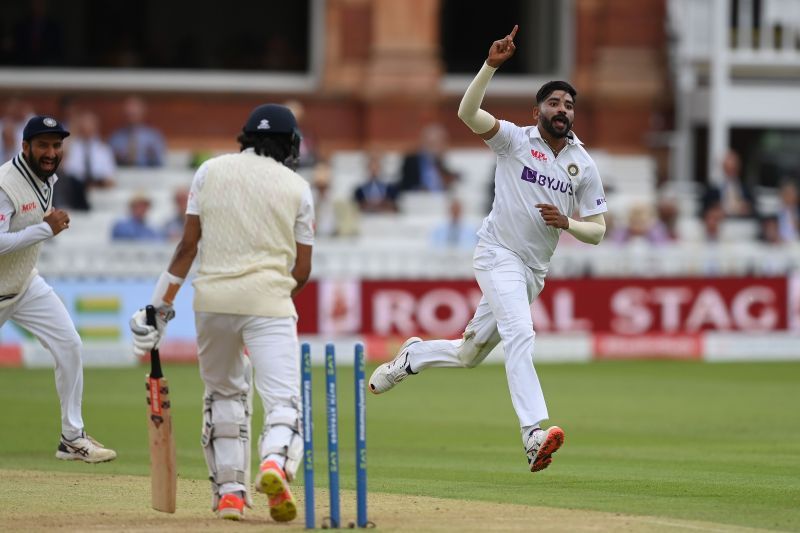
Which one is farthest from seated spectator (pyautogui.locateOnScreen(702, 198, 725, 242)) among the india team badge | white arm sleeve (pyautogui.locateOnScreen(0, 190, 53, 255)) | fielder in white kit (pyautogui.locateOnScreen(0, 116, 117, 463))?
white arm sleeve (pyautogui.locateOnScreen(0, 190, 53, 255))

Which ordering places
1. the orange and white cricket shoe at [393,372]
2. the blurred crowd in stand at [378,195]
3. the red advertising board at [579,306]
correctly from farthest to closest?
the blurred crowd in stand at [378,195] → the red advertising board at [579,306] → the orange and white cricket shoe at [393,372]

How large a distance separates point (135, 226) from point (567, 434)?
25.1 ft

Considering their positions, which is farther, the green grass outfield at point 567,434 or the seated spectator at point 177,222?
the seated spectator at point 177,222

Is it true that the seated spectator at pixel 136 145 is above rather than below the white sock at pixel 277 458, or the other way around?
above

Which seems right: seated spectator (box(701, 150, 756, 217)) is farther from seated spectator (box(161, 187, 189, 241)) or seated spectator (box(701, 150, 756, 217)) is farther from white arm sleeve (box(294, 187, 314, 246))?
white arm sleeve (box(294, 187, 314, 246))

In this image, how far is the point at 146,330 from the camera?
777cm

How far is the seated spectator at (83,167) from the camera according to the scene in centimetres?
1966

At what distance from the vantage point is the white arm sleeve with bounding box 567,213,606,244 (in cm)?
922

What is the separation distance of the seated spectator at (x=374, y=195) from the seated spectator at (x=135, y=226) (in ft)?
10.3

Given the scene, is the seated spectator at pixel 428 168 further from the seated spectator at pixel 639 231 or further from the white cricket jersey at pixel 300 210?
the white cricket jersey at pixel 300 210

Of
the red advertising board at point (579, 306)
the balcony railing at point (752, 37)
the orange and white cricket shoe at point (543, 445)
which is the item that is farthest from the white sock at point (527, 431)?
the balcony railing at point (752, 37)

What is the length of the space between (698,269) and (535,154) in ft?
36.7

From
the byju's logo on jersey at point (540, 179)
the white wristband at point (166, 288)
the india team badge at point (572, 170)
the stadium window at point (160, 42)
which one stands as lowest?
the white wristband at point (166, 288)

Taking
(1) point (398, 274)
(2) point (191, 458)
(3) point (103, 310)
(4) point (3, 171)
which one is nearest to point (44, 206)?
(4) point (3, 171)
